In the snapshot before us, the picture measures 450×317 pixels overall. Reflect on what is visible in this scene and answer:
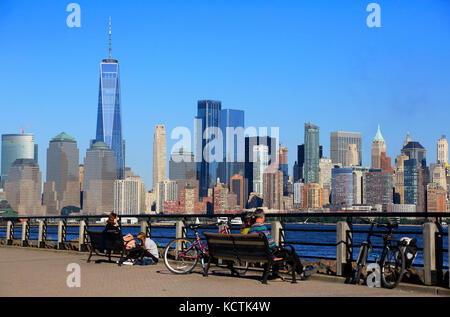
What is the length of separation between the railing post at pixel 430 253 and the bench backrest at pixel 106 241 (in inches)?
283

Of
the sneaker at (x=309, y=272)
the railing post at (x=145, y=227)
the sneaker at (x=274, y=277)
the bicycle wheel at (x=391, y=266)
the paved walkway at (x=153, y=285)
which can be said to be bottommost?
the paved walkway at (x=153, y=285)

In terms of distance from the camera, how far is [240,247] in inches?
460

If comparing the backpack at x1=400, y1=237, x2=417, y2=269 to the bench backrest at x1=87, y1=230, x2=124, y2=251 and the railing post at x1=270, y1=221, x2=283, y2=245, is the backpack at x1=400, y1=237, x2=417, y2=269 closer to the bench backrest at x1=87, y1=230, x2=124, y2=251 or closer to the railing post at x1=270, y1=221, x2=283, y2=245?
the railing post at x1=270, y1=221, x2=283, y2=245

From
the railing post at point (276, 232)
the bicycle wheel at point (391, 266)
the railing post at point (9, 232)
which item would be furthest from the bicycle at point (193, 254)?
the railing post at point (9, 232)

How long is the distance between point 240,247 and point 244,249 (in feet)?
0.33

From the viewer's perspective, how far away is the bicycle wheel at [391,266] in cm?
1052

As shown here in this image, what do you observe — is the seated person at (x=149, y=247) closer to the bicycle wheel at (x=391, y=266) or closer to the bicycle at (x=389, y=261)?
the bicycle at (x=389, y=261)

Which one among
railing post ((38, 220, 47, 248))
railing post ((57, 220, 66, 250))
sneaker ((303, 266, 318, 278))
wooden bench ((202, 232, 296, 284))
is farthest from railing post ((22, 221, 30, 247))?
sneaker ((303, 266, 318, 278))

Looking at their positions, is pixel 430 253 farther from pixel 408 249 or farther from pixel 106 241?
pixel 106 241

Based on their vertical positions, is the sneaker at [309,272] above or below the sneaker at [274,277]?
above
